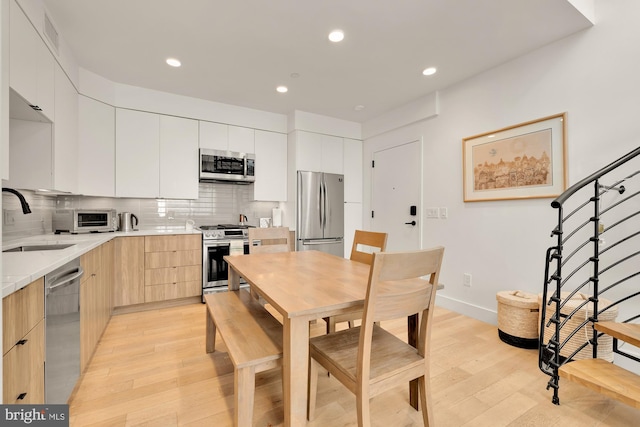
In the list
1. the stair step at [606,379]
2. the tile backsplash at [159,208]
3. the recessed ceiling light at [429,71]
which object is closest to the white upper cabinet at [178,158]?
the tile backsplash at [159,208]

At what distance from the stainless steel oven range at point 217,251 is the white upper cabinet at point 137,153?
88cm

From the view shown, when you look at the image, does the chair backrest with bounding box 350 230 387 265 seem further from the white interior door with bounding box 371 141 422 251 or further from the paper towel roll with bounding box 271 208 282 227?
the paper towel roll with bounding box 271 208 282 227

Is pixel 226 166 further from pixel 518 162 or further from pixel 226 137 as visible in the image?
pixel 518 162

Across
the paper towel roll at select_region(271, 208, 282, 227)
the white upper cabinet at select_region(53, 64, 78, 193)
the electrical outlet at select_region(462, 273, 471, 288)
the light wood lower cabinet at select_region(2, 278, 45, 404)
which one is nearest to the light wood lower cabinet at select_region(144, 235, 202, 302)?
the white upper cabinet at select_region(53, 64, 78, 193)

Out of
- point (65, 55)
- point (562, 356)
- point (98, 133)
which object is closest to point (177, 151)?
point (98, 133)

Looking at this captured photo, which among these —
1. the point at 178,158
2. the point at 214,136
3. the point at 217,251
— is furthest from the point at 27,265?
the point at 214,136

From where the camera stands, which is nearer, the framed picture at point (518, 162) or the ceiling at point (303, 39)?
the ceiling at point (303, 39)

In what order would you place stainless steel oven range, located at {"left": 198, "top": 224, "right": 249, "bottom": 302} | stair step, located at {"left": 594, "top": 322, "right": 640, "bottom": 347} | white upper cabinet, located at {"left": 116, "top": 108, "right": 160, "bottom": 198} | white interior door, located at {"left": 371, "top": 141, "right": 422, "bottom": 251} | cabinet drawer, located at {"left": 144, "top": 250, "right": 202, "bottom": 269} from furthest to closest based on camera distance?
white interior door, located at {"left": 371, "top": 141, "right": 422, "bottom": 251}
stainless steel oven range, located at {"left": 198, "top": 224, "right": 249, "bottom": 302}
white upper cabinet, located at {"left": 116, "top": 108, "right": 160, "bottom": 198}
cabinet drawer, located at {"left": 144, "top": 250, "right": 202, "bottom": 269}
stair step, located at {"left": 594, "top": 322, "right": 640, "bottom": 347}

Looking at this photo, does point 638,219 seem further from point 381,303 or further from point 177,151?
point 177,151

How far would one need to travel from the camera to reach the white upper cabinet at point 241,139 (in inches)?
153

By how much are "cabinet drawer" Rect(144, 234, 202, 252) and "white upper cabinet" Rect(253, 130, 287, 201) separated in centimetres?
107

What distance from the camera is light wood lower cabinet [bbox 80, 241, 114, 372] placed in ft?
6.08

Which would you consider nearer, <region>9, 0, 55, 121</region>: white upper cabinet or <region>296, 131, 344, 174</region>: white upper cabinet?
<region>9, 0, 55, 121</region>: white upper cabinet

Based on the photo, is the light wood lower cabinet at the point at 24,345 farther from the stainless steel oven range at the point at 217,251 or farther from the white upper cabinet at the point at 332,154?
the white upper cabinet at the point at 332,154
